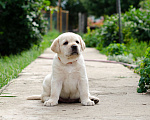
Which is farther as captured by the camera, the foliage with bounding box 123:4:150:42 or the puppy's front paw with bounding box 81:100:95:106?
the foliage with bounding box 123:4:150:42

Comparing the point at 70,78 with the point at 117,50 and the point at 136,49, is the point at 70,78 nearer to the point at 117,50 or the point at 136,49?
the point at 117,50

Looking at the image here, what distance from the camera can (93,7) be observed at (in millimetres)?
24391

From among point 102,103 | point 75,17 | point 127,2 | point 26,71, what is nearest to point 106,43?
point 26,71

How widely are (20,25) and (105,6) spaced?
16.2 m

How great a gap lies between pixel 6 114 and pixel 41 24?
710 cm

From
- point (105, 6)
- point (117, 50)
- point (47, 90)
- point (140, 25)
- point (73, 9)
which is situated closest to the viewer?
point (47, 90)

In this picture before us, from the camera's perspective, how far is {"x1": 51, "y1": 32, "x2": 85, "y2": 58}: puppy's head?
126 inches

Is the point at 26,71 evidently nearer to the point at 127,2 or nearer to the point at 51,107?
the point at 51,107

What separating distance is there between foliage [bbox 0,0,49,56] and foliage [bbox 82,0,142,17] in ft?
46.5

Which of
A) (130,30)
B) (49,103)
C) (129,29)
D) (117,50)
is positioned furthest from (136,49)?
(49,103)

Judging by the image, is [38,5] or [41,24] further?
[41,24]

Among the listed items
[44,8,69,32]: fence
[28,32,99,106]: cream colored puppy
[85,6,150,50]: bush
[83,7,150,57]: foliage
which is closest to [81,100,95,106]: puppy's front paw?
[28,32,99,106]: cream colored puppy

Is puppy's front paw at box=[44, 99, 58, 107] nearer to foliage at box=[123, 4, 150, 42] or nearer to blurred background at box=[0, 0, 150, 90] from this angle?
blurred background at box=[0, 0, 150, 90]

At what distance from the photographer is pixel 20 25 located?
30.2ft
